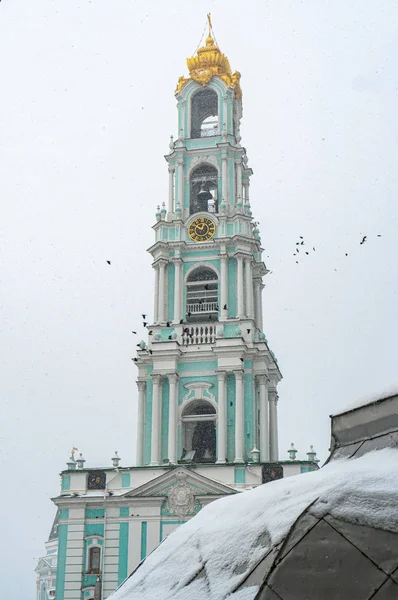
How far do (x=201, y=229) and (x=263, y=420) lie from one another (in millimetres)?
9190

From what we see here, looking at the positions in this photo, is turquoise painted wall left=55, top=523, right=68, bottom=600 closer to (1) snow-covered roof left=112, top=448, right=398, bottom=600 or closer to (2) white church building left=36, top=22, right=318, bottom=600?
(2) white church building left=36, top=22, right=318, bottom=600

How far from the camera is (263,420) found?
36.4 m

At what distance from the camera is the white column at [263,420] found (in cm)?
3562

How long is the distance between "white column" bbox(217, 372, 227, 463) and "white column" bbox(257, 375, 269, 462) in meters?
1.77

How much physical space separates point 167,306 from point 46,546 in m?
55.2

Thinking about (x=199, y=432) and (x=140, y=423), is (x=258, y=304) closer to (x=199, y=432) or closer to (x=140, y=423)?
(x=199, y=432)

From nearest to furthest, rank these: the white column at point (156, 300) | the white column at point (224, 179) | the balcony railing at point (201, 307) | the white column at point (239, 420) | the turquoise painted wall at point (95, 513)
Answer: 1. the turquoise painted wall at point (95, 513)
2. the white column at point (239, 420)
3. the white column at point (156, 300)
4. the balcony railing at point (201, 307)
5. the white column at point (224, 179)

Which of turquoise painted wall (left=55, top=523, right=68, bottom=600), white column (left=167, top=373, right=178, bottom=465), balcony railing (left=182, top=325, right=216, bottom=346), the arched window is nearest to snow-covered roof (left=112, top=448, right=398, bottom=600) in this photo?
the arched window

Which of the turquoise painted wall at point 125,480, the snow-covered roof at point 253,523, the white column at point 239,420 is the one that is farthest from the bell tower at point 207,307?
the snow-covered roof at point 253,523

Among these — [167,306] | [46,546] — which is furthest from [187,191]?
[46,546]

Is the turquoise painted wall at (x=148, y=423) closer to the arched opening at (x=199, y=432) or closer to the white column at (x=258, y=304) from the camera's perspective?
the arched opening at (x=199, y=432)

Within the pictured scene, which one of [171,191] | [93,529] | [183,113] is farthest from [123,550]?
[183,113]

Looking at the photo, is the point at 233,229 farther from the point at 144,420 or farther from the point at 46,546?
the point at 46,546

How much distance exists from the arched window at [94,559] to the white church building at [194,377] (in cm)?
4
